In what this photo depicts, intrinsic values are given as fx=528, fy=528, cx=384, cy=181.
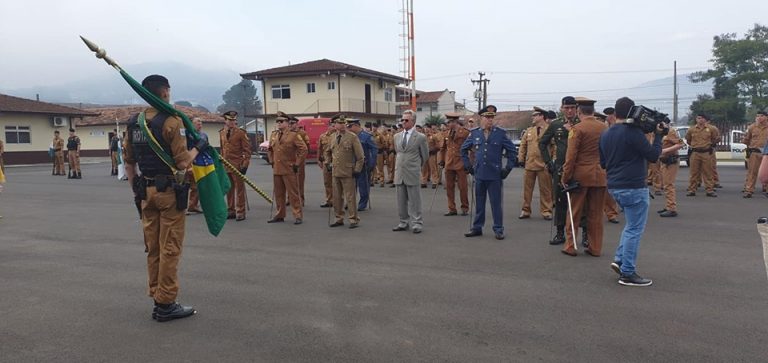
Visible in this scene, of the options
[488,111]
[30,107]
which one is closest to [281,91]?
[30,107]

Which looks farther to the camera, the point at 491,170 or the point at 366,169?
the point at 366,169

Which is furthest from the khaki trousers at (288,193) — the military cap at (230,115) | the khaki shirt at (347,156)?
the military cap at (230,115)

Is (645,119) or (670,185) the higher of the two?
(645,119)

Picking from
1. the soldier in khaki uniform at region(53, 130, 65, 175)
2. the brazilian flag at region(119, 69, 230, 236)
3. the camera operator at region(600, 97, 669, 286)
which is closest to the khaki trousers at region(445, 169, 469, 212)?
the camera operator at region(600, 97, 669, 286)

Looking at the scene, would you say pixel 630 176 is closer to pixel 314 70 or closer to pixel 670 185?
pixel 670 185

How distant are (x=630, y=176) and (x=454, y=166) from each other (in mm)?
5089

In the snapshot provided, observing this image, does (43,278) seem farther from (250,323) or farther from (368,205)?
(368,205)

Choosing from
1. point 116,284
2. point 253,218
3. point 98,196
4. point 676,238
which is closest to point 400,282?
point 116,284

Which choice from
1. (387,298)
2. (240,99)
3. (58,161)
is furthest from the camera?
(240,99)

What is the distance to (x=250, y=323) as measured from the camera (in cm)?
436

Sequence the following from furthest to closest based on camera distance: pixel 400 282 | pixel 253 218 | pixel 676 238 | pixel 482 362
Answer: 1. pixel 253 218
2. pixel 676 238
3. pixel 400 282
4. pixel 482 362

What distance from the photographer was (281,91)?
42750 mm

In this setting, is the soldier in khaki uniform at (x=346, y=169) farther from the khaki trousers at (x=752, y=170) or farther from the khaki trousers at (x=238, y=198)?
the khaki trousers at (x=752, y=170)

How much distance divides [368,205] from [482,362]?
773cm
